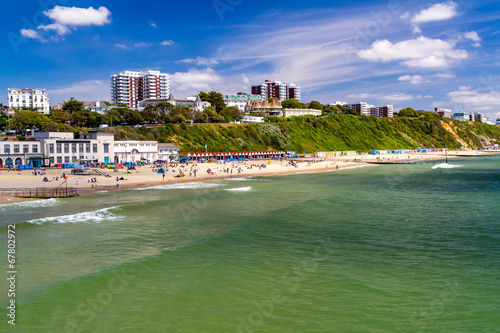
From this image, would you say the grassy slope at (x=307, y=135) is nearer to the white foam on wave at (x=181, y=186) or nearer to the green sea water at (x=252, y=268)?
the white foam on wave at (x=181, y=186)

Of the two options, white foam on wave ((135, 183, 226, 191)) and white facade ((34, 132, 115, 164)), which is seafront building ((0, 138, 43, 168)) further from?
white foam on wave ((135, 183, 226, 191))

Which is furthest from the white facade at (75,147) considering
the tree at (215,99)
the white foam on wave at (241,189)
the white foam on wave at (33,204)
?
the tree at (215,99)

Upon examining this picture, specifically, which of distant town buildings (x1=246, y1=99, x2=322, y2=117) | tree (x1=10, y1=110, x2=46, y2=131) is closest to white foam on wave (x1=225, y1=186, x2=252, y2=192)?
tree (x1=10, y1=110, x2=46, y2=131)

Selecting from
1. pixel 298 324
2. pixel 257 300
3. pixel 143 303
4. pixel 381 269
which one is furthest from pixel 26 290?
pixel 381 269

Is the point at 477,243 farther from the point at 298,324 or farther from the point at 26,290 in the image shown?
the point at 26,290

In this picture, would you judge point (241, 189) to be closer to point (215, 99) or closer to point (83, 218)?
point (83, 218)
